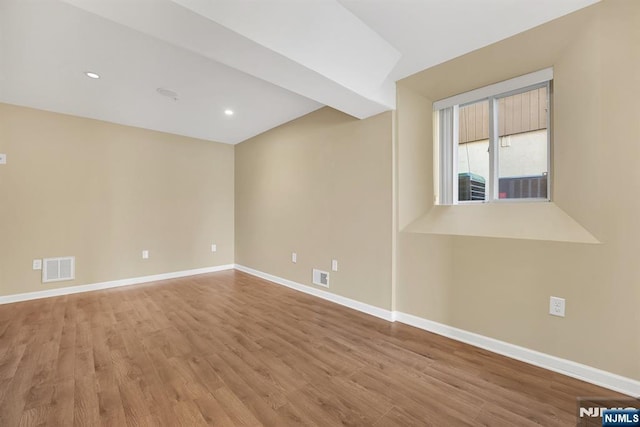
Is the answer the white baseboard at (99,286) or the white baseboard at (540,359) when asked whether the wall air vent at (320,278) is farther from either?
the white baseboard at (99,286)

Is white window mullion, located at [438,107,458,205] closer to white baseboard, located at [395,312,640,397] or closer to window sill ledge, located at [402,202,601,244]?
window sill ledge, located at [402,202,601,244]

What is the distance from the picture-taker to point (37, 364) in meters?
1.95

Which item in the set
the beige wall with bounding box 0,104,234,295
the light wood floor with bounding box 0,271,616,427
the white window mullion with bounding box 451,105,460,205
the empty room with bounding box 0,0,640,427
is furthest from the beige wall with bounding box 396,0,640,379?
the beige wall with bounding box 0,104,234,295

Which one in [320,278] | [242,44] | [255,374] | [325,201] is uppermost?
[242,44]

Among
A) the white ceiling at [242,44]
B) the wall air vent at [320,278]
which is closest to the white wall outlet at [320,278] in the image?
the wall air vent at [320,278]

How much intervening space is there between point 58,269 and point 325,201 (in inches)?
145

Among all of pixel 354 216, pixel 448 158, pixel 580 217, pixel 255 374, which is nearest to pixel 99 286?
pixel 255 374

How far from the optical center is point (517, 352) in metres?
2.04

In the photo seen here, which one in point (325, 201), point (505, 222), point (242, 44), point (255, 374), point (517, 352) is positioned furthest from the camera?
point (325, 201)

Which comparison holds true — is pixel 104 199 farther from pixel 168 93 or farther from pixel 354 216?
pixel 354 216

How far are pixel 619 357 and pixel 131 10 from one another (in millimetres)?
3552

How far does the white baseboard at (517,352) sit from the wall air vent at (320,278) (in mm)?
221

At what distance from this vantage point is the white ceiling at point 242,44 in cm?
160

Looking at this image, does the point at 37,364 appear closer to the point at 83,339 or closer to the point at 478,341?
the point at 83,339
